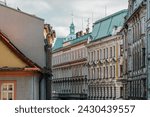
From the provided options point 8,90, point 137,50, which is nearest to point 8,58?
point 8,90

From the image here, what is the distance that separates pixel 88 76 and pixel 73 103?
77.5 m

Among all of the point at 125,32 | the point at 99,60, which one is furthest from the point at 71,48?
the point at 125,32

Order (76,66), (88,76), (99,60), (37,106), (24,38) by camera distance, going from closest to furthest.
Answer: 1. (37,106)
2. (24,38)
3. (99,60)
4. (88,76)
5. (76,66)

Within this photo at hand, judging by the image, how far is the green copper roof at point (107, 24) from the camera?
71.8 metres

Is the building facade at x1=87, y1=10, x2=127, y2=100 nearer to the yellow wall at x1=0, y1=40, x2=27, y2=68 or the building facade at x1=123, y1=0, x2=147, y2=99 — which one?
the building facade at x1=123, y1=0, x2=147, y2=99

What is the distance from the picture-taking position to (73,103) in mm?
6004

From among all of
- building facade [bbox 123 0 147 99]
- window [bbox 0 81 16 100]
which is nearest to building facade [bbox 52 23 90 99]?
building facade [bbox 123 0 147 99]

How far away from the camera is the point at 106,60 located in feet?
241

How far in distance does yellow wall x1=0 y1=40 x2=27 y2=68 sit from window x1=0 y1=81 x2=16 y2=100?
74 cm

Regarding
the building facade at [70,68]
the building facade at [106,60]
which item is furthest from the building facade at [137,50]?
the building facade at [70,68]

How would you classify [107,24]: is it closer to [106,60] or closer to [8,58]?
[106,60]

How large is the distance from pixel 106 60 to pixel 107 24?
7079 millimetres

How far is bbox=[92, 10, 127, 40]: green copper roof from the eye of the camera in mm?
71750

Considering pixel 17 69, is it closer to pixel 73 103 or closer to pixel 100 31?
pixel 73 103
